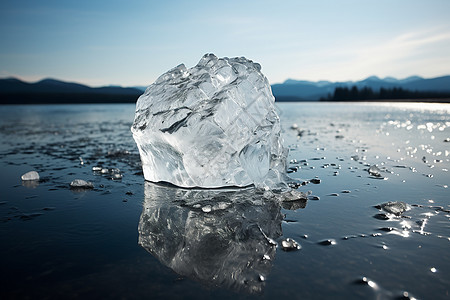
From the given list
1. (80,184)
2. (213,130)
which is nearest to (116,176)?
(80,184)

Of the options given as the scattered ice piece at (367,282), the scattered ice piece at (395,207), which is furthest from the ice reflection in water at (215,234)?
the scattered ice piece at (395,207)

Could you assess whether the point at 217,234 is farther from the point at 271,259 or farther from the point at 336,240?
the point at 336,240

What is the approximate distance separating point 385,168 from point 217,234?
563 cm

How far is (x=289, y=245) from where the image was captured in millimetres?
3186

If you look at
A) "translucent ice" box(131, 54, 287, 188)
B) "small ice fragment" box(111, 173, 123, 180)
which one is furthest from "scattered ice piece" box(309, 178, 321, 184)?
"small ice fragment" box(111, 173, 123, 180)

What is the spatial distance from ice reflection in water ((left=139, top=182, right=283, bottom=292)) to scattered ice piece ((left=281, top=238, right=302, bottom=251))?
11 cm

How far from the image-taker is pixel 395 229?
3.65 m

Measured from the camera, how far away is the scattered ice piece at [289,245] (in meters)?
3.16

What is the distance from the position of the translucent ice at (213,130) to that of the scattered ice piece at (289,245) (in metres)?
2.40

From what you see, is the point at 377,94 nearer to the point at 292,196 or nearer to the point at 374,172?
the point at 374,172

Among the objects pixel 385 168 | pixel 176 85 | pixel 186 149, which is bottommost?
pixel 385 168

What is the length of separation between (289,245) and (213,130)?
2795 millimetres

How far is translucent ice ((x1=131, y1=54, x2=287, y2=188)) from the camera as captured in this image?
5496 mm

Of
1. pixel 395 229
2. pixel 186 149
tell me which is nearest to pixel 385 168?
pixel 395 229
